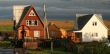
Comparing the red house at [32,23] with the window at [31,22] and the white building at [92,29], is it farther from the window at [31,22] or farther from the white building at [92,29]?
the white building at [92,29]

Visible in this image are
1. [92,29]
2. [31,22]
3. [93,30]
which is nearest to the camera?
[31,22]

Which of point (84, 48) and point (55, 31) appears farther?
point (55, 31)

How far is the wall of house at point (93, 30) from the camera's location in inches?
3514

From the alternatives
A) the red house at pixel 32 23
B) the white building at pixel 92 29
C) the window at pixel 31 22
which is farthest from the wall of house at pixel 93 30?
the window at pixel 31 22

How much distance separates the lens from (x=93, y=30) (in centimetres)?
8969

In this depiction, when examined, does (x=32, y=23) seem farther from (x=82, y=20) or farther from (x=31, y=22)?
(x=82, y=20)

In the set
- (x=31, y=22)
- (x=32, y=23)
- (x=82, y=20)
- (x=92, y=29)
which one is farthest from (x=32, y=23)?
(x=92, y=29)

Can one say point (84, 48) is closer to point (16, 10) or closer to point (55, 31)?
point (16, 10)

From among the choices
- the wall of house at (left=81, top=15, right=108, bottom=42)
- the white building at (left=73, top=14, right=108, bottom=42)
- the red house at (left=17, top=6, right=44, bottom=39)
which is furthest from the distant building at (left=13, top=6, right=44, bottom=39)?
the wall of house at (left=81, top=15, right=108, bottom=42)

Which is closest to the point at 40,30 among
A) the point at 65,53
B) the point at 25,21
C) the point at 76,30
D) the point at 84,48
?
the point at 25,21

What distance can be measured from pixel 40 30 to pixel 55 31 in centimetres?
1207

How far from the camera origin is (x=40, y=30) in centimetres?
8588

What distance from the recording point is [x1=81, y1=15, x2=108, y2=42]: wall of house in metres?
89.2

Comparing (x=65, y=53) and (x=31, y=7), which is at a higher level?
(x=31, y=7)
